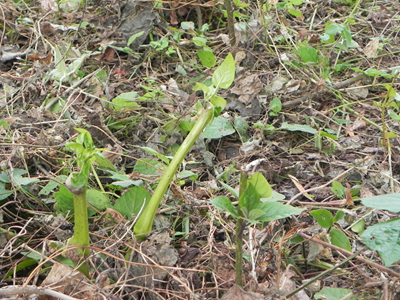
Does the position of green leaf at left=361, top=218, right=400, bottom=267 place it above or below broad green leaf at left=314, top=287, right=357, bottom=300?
above

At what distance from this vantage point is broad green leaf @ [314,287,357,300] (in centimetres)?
122

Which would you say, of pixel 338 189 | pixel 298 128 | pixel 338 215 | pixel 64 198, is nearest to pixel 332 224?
pixel 338 215

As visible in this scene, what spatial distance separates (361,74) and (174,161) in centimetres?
152

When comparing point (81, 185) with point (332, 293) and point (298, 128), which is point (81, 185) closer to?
point (332, 293)

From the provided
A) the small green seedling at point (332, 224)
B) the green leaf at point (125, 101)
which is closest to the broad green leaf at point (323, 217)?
the small green seedling at point (332, 224)

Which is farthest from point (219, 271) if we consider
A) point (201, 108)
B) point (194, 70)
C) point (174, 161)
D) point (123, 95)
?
point (194, 70)

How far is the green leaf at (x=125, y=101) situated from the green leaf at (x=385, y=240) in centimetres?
123

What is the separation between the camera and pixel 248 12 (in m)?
2.81

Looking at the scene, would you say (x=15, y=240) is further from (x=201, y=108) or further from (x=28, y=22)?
(x=28, y=22)

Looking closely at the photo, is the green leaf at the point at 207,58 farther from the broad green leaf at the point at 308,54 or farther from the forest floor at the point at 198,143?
the broad green leaf at the point at 308,54

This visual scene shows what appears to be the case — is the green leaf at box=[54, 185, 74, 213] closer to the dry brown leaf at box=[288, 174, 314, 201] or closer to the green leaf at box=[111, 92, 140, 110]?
the green leaf at box=[111, 92, 140, 110]

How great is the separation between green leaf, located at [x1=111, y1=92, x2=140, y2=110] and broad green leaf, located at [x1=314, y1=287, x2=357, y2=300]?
114 centimetres

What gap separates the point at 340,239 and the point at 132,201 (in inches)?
25.8

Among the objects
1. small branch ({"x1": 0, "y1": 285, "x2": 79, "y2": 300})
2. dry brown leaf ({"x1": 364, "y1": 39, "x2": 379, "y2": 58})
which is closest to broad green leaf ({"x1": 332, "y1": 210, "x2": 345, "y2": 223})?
small branch ({"x1": 0, "y1": 285, "x2": 79, "y2": 300})
